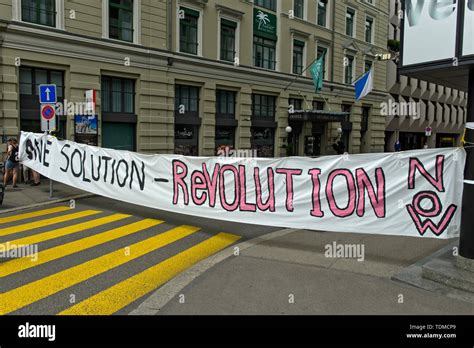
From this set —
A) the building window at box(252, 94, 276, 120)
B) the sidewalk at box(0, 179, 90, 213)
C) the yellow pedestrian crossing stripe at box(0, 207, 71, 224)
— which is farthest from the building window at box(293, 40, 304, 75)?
the yellow pedestrian crossing stripe at box(0, 207, 71, 224)

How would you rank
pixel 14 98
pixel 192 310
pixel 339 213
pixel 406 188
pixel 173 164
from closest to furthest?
pixel 192 310 → pixel 406 188 → pixel 339 213 → pixel 173 164 → pixel 14 98

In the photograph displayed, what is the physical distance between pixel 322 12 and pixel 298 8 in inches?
137

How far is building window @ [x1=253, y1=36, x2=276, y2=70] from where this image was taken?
26.2 meters

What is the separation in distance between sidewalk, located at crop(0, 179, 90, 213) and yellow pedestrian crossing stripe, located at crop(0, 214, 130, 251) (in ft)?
9.97

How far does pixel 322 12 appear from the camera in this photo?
103 ft

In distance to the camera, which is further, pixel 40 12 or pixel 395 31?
pixel 395 31

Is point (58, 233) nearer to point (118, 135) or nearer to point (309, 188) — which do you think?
point (309, 188)

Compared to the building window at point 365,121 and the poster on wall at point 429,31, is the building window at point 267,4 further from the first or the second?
the poster on wall at point 429,31

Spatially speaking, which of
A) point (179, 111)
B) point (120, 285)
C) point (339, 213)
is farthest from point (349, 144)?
point (120, 285)

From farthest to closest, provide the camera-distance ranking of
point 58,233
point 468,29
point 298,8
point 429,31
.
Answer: point 298,8, point 58,233, point 429,31, point 468,29

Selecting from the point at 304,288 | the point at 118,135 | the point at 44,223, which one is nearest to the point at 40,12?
the point at 118,135
